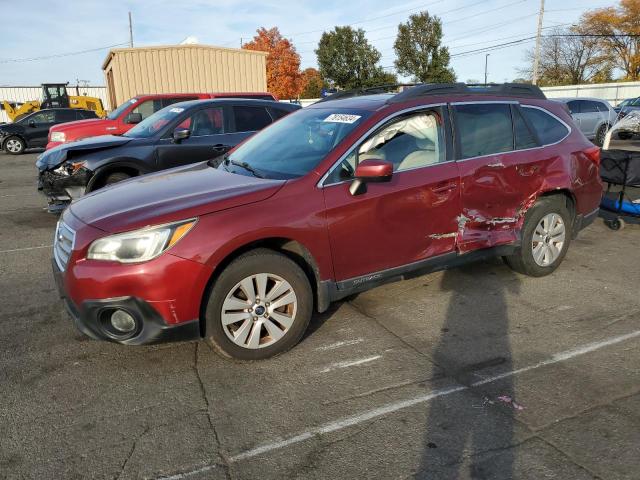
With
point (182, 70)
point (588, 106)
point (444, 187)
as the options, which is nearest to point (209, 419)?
point (444, 187)

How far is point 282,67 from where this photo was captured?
55500mm

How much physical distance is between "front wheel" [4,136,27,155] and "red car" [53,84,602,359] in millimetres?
18957

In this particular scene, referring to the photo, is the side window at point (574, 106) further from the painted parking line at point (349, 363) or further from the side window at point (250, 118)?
the painted parking line at point (349, 363)

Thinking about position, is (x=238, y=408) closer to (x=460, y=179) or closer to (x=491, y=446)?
(x=491, y=446)

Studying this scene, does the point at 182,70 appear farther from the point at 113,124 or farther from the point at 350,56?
the point at 350,56

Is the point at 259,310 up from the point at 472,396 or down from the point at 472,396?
up

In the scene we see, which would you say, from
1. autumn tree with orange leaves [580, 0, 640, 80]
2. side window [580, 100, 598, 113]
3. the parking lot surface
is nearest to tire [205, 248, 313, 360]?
the parking lot surface

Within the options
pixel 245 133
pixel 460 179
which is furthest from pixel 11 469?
pixel 245 133

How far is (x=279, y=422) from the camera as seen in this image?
2906 mm

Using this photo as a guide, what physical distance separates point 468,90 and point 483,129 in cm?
39

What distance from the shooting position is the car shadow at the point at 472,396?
254cm

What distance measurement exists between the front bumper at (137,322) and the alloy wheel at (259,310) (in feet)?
0.76

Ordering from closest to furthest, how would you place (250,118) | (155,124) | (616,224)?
(616,224), (155,124), (250,118)

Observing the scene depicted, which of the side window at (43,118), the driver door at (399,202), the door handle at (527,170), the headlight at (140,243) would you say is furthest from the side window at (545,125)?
the side window at (43,118)
